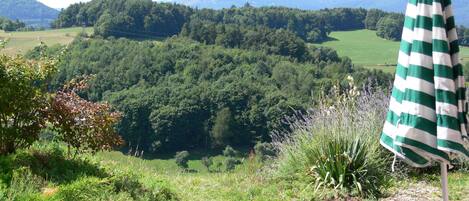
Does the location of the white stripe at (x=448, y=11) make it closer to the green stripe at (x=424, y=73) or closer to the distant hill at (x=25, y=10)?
the green stripe at (x=424, y=73)

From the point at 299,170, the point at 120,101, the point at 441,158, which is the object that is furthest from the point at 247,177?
the point at 120,101

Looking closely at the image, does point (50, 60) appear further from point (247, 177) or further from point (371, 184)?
point (371, 184)

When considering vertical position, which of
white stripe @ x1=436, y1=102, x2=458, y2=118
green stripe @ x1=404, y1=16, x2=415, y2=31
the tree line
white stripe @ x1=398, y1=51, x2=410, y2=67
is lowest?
the tree line


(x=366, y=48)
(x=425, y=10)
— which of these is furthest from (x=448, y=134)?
(x=366, y=48)

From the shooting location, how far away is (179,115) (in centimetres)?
5316

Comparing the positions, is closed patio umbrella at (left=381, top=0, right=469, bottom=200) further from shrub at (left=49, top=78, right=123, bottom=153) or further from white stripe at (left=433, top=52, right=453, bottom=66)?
shrub at (left=49, top=78, right=123, bottom=153)

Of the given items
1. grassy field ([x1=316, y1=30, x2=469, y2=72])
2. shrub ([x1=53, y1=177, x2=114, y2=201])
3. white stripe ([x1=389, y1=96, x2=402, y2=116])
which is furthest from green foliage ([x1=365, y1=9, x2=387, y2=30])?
white stripe ([x1=389, y1=96, x2=402, y2=116])

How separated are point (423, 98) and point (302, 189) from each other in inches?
118

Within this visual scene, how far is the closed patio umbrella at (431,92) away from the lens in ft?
9.41

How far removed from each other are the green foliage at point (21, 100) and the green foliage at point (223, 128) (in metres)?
45.1

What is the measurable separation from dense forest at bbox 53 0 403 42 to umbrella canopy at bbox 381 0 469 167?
A: 268ft

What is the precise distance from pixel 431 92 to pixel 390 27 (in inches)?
3572

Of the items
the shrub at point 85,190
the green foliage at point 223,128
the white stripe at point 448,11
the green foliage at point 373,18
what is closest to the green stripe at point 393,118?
the white stripe at point 448,11

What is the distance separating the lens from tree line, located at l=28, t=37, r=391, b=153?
166 ft
